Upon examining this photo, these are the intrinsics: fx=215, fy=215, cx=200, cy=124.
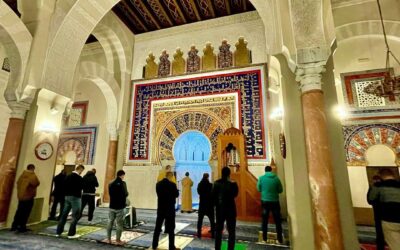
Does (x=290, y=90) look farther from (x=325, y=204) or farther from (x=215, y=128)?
(x=215, y=128)

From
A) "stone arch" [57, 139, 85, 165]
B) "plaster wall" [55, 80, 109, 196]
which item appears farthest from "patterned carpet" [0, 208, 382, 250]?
"stone arch" [57, 139, 85, 165]

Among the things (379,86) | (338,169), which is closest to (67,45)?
(338,169)

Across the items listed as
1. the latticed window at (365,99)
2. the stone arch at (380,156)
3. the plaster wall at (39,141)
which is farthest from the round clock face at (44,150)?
the latticed window at (365,99)

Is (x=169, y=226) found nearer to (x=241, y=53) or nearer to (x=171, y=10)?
(x=241, y=53)

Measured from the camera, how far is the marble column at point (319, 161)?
219cm

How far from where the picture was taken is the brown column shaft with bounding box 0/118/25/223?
3.70 m

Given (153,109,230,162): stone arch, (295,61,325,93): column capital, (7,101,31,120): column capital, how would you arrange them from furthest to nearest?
(153,109,230,162): stone arch < (7,101,31,120): column capital < (295,61,325,93): column capital

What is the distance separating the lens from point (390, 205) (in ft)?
7.07

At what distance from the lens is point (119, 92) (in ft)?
22.1

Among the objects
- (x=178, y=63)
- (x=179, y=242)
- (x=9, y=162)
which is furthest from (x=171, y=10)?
(x=179, y=242)

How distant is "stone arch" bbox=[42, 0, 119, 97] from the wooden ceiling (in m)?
1.69

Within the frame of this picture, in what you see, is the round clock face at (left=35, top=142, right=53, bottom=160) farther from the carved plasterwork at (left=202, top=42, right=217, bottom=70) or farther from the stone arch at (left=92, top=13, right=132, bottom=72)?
the carved plasterwork at (left=202, top=42, right=217, bottom=70)

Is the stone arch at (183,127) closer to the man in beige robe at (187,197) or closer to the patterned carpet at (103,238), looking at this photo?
the man in beige robe at (187,197)

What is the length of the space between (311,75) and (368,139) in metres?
3.72
